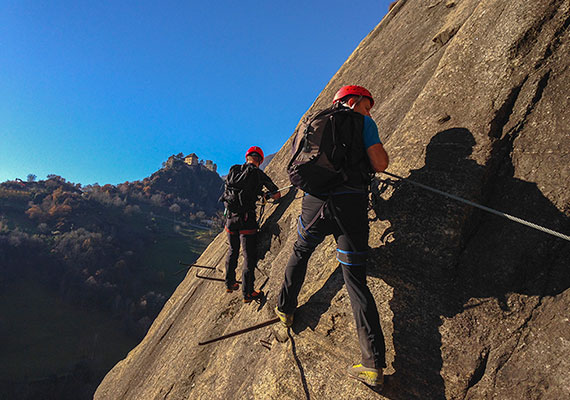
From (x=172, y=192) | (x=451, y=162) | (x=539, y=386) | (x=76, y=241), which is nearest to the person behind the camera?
(x=539, y=386)

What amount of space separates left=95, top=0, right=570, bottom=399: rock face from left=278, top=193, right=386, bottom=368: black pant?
51 centimetres

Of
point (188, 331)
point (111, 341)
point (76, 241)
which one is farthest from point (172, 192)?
point (188, 331)

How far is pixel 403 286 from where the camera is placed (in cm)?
336

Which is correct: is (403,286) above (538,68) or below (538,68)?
below

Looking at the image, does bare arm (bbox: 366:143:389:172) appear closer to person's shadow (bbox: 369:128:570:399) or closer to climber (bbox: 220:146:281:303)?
person's shadow (bbox: 369:128:570:399)

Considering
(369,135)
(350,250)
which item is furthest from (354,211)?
(369,135)

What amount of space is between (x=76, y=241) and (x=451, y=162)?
121 m

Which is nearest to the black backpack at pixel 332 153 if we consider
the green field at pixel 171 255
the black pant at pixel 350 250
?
the black pant at pixel 350 250

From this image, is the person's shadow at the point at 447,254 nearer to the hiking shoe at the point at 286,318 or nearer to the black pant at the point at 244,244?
the hiking shoe at the point at 286,318

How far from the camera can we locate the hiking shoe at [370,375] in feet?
8.92

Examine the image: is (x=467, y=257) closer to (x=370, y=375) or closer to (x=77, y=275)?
(x=370, y=375)

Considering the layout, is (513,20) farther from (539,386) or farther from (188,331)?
(188,331)

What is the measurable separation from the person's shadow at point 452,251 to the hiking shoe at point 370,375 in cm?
24

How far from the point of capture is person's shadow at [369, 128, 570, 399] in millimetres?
2883
